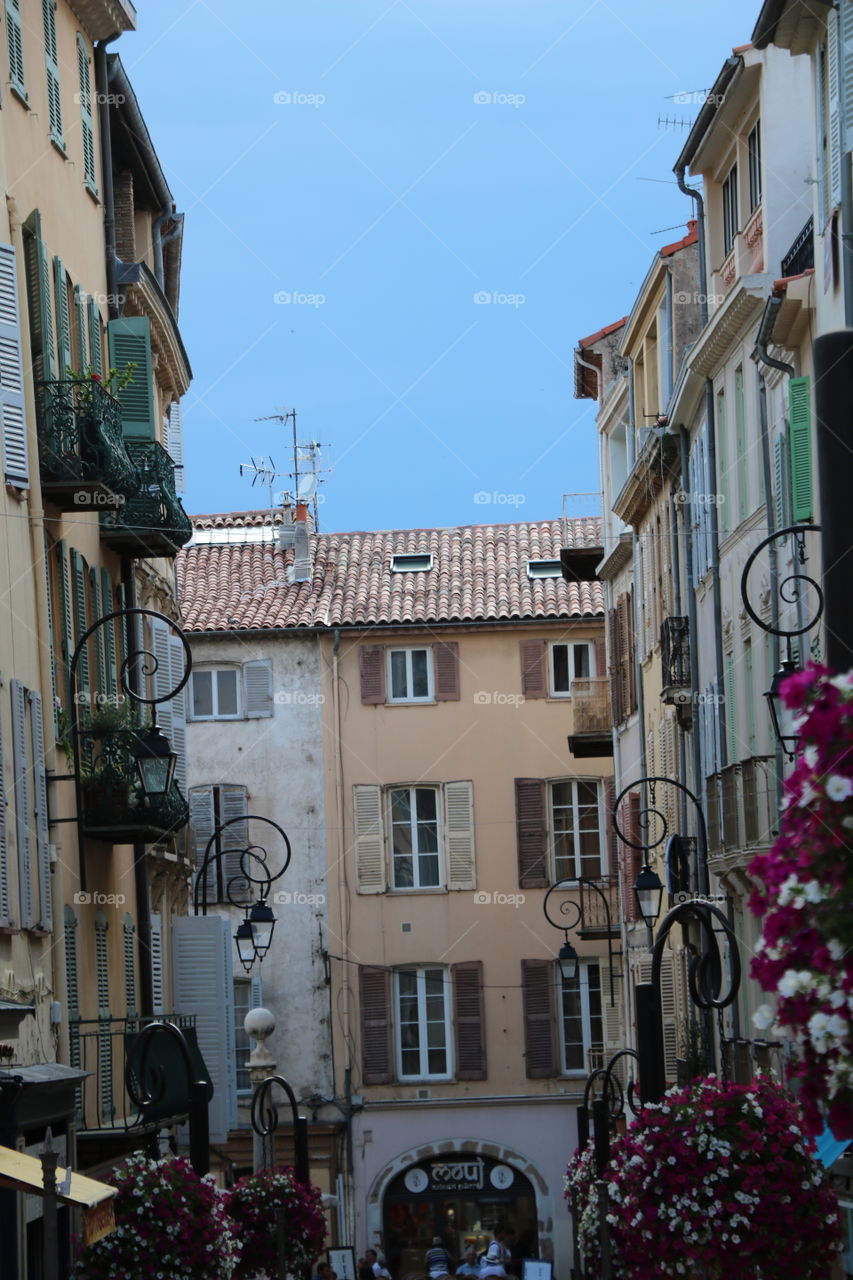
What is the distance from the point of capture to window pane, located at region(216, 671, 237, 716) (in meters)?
45.7

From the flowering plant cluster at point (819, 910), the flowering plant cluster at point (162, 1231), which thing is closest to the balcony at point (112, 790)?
the flowering plant cluster at point (162, 1231)

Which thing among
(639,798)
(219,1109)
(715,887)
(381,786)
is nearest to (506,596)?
(381,786)

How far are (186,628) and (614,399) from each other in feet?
32.7

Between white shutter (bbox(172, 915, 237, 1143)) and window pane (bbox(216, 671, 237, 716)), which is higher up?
window pane (bbox(216, 671, 237, 716))

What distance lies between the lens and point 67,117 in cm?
2302

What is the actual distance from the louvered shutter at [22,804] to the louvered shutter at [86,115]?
811 cm

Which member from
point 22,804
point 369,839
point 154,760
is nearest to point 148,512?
point 154,760

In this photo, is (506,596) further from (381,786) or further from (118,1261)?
(118,1261)

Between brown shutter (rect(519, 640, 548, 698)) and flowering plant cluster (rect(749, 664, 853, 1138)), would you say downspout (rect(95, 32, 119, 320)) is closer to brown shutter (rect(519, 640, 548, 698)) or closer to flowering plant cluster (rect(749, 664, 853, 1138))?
flowering plant cluster (rect(749, 664, 853, 1138))

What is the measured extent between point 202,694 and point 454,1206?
11.5m

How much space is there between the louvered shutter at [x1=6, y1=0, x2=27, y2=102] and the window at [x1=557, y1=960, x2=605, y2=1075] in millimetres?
27571

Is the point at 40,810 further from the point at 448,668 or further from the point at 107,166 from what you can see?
the point at 448,668

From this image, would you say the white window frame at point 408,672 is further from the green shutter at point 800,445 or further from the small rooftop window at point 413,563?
the green shutter at point 800,445

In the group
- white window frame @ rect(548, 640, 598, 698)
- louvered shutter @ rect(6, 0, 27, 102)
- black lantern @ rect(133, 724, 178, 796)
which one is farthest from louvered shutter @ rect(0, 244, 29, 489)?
white window frame @ rect(548, 640, 598, 698)
